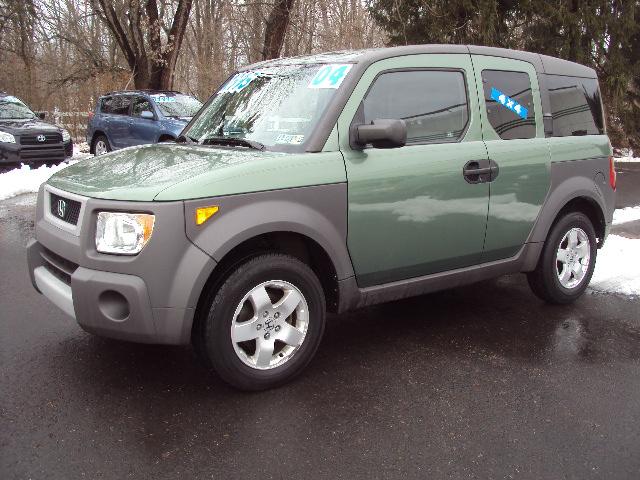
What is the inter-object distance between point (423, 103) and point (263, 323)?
1.75 m

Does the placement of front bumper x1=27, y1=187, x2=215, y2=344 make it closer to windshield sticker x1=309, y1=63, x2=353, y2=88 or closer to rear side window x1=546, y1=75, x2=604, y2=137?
windshield sticker x1=309, y1=63, x2=353, y2=88

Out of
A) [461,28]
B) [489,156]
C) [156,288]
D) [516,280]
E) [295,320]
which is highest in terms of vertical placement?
[461,28]

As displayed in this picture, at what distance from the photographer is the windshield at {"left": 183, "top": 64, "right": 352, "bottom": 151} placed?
3.69m

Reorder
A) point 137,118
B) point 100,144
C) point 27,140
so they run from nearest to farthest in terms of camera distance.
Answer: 1. point 27,140
2. point 137,118
3. point 100,144

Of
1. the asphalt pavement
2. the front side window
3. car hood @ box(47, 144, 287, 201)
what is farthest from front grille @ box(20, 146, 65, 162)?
car hood @ box(47, 144, 287, 201)

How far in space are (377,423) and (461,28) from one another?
13.2 m

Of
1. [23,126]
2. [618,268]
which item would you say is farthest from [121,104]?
[618,268]

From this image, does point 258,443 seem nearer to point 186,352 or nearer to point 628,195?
point 186,352

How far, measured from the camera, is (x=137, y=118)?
1412 cm

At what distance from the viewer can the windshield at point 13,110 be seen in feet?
47.1

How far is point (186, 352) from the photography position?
12.8 feet

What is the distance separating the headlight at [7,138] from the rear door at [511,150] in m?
11.2

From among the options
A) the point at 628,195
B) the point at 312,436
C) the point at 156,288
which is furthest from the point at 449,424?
the point at 628,195

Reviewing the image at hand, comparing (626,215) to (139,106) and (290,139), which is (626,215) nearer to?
(290,139)
